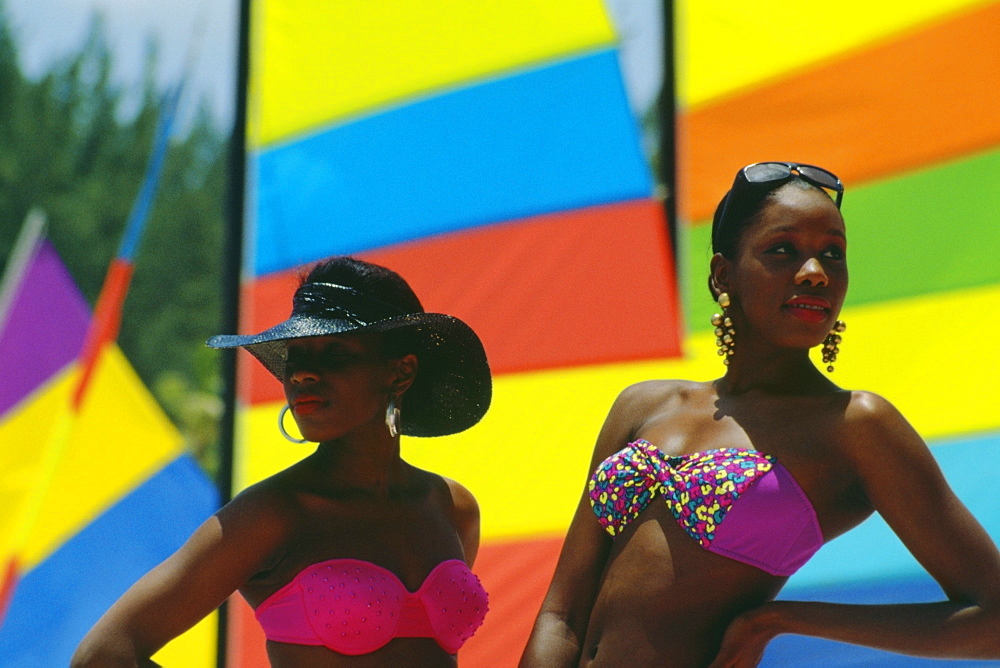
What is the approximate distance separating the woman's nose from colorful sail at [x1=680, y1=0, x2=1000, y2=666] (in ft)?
3.82

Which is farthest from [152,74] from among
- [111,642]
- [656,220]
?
[111,642]

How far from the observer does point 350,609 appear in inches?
86.9

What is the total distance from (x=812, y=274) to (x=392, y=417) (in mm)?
829

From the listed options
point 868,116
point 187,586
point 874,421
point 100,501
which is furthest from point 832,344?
point 100,501

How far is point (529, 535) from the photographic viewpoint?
3.52 m

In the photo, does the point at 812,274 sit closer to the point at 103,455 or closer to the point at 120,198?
the point at 103,455

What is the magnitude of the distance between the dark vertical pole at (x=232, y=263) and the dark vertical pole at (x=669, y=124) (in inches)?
54.3

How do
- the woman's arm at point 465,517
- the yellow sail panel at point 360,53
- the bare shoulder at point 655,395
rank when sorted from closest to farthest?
the bare shoulder at point 655,395 → the woman's arm at point 465,517 → the yellow sail panel at point 360,53

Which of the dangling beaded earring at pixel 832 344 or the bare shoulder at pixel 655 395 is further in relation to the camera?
the bare shoulder at pixel 655 395

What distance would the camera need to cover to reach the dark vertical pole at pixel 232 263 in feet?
12.6

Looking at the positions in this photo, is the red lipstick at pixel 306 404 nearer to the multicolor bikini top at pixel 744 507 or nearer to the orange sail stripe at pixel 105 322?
the multicolor bikini top at pixel 744 507

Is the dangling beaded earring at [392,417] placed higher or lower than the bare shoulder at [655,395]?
lower

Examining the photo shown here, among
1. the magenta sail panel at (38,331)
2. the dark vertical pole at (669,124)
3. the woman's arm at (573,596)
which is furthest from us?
the magenta sail panel at (38,331)

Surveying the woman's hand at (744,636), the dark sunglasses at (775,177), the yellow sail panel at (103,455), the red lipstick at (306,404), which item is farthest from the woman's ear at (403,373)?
the yellow sail panel at (103,455)
